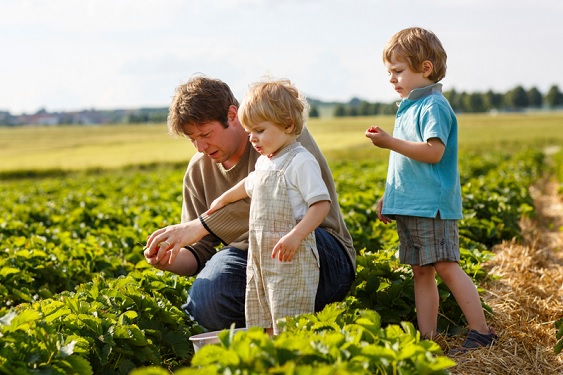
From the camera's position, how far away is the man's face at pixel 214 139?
438cm

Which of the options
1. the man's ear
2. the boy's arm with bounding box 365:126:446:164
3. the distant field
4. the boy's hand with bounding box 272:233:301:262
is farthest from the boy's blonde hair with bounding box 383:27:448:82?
the distant field

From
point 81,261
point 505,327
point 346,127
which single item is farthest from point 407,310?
point 346,127

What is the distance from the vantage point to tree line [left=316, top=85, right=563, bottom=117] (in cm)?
10150

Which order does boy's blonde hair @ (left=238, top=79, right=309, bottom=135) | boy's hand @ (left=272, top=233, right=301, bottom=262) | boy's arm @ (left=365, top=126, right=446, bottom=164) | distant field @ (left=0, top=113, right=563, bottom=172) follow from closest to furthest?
boy's hand @ (left=272, top=233, right=301, bottom=262)
boy's blonde hair @ (left=238, top=79, right=309, bottom=135)
boy's arm @ (left=365, top=126, right=446, bottom=164)
distant field @ (left=0, top=113, right=563, bottom=172)

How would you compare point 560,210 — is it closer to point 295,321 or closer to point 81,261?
point 81,261

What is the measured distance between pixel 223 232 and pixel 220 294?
37cm

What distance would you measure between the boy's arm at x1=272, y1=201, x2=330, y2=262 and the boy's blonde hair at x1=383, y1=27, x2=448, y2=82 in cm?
103

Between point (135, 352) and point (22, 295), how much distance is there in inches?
74.0

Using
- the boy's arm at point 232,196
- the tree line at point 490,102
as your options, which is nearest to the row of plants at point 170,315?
the boy's arm at point 232,196

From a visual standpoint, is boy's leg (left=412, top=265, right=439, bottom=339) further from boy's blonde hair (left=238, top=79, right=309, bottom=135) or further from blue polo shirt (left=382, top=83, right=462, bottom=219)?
boy's blonde hair (left=238, top=79, right=309, bottom=135)

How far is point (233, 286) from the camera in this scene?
4.42 meters

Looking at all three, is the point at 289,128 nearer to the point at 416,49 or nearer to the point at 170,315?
the point at 416,49

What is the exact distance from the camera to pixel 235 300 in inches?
174

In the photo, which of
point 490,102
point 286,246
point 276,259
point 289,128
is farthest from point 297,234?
point 490,102
